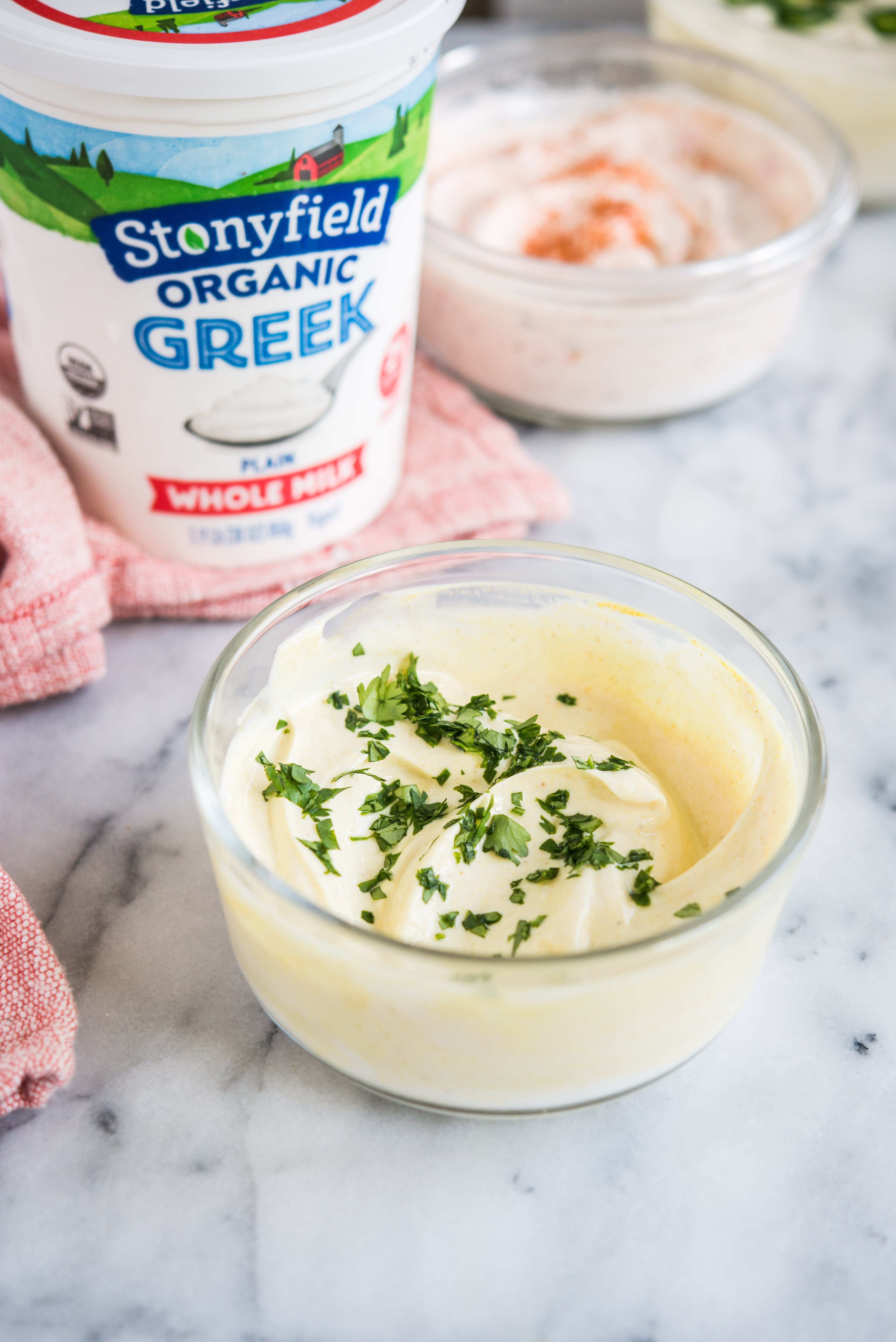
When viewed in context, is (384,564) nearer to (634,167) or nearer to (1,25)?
(1,25)

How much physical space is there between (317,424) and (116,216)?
257 millimetres

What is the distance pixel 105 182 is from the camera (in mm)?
952

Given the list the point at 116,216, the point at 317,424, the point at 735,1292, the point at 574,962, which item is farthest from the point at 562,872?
the point at 116,216

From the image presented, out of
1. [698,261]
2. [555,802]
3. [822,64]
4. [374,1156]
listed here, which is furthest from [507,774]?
[822,64]

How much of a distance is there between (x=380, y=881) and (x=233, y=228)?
1.72 feet

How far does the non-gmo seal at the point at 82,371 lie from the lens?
1.09 metres

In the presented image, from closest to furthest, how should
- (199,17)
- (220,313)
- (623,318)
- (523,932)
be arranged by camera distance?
(523,932), (199,17), (220,313), (623,318)

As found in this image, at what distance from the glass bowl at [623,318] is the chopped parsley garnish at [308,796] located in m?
0.68

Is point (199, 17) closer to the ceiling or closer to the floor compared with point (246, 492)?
closer to the ceiling

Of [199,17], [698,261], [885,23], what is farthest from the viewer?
[885,23]

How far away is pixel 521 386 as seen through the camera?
145cm

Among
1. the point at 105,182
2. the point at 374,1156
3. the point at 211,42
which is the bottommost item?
the point at 374,1156

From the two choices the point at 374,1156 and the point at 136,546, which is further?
the point at 136,546

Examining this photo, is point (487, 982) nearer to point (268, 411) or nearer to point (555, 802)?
point (555, 802)
